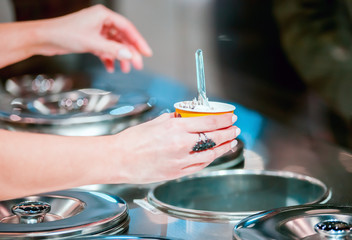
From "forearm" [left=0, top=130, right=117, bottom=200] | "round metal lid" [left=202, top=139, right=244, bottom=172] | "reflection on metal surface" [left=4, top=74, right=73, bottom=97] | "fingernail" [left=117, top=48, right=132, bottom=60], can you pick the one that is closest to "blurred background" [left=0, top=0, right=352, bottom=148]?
"reflection on metal surface" [left=4, top=74, right=73, bottom=97]

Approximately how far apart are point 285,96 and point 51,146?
5.45 feet

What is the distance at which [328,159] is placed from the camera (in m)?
1.58

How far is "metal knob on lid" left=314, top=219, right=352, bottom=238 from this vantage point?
0.94 meters

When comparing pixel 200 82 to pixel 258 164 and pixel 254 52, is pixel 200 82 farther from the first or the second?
pixel 254 52

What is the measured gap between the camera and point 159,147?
0.99 m

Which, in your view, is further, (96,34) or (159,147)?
(96,34)

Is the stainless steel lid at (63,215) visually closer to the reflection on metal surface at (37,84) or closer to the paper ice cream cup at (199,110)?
the paper ice cream cup at (199,110)

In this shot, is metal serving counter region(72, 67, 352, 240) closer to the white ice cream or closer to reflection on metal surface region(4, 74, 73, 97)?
the white ice cream

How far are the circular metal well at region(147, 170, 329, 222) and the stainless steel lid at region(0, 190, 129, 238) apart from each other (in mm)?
270

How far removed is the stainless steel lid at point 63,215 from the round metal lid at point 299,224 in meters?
0.25

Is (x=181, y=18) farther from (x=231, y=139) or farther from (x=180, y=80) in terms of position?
(x=231, y=139)

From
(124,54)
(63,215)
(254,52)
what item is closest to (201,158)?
(63,215)

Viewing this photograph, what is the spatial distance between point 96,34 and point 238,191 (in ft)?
2.44

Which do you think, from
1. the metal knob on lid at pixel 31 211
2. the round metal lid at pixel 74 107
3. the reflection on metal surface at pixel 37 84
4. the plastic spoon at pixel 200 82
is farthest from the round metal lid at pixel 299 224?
the reflection on metal surface at pixel 37 84
